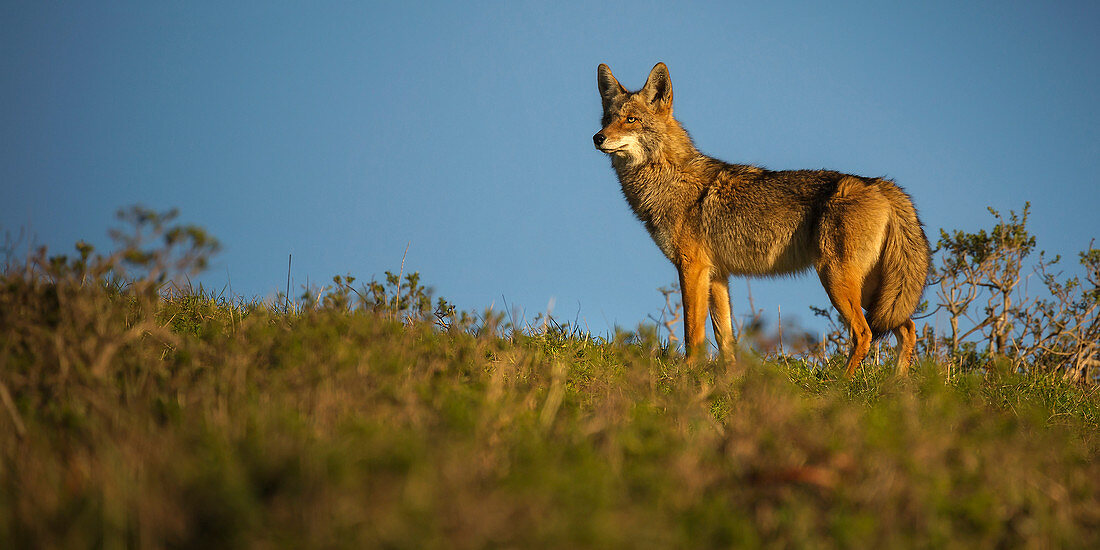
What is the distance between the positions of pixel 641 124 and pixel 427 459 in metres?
6.34

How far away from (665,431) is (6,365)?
3321 mm

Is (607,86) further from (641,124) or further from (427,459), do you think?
(427,459)

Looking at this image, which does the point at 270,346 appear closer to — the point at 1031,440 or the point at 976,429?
the point at 976,429

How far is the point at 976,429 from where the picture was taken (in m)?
3.70

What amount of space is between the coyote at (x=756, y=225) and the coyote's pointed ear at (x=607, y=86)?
0.02 meters

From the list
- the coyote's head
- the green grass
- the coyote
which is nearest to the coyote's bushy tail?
the coyote

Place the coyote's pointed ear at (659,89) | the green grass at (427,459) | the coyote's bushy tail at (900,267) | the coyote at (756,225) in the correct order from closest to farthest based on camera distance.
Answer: the green grass at (427,459) → the coyote at (756,225) → the coyote's bushy tail at (900,267) → the coyote's pointed ear at (659,89)

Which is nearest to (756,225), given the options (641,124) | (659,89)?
(641,124)

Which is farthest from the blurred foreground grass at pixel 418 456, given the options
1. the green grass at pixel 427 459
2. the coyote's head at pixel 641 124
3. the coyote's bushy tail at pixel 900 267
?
the coyote's head at pixel 641 124

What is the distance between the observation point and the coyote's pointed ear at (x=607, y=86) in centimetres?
832

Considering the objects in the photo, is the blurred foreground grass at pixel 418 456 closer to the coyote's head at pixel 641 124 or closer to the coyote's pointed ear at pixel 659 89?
the coyote's head at pixel 641 124

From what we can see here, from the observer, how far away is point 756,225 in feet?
23.9

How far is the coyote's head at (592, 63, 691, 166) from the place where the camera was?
26.0ft

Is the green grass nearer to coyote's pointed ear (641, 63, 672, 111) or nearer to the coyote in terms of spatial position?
the coyote
